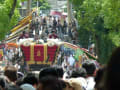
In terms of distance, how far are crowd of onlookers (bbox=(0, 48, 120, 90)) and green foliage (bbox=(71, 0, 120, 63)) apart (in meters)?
14.5

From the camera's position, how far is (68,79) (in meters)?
6.91

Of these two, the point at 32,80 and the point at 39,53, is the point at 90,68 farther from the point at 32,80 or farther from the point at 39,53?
the point at 39,53

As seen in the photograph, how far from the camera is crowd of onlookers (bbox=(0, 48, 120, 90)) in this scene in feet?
6.85

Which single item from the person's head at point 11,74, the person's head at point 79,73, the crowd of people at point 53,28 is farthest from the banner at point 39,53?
the person's head at point 11,74

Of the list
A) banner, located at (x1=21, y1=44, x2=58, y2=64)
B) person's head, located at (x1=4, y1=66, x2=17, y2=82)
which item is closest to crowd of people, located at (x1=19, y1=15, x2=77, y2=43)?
banner, located at (x1=21, y1=44, x2=58, y2=64)

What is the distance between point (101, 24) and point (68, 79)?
2724cm

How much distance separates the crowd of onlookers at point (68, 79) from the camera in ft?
6.85

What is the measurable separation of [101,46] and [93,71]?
2788 cm

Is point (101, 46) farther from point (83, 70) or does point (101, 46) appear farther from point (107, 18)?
point (83, 70)

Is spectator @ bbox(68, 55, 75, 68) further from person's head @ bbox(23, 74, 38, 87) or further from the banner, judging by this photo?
person's head @ bbox(23, 74, 38, 87)

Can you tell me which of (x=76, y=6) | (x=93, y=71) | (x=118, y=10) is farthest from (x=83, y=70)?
(x=76, y=6)

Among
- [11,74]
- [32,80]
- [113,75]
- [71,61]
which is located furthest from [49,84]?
[71,61]

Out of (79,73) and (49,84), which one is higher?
(49,84)

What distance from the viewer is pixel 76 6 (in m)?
44.5
